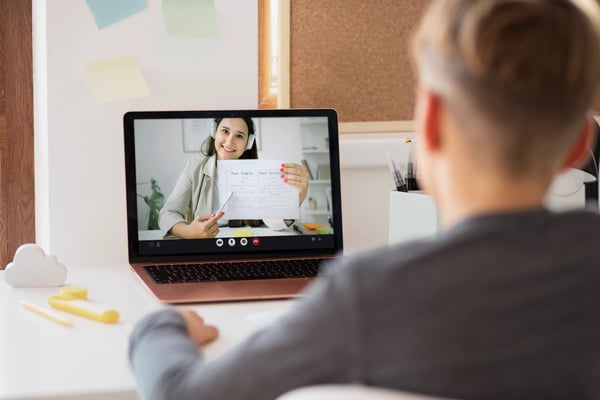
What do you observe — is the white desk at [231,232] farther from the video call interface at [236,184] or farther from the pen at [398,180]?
the pen at [398,180]

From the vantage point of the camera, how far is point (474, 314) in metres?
0.58

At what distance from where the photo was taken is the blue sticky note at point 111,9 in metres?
1.48

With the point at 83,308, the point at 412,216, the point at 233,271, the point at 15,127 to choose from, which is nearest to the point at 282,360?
the point at 83,308

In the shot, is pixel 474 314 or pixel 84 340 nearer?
pixel 474 314

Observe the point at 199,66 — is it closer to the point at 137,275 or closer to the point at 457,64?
the point at 137,275

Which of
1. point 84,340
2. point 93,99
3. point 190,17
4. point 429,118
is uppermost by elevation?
point 190,17

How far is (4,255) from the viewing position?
1.59 metres

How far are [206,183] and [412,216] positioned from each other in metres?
0.35

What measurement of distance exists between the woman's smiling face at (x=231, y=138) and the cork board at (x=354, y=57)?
0.18 metres

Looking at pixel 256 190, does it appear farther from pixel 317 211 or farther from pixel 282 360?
pixel 282 360

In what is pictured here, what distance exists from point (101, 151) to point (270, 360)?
3.12 feet

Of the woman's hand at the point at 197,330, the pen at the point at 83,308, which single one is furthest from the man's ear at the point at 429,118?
the pen at the point at 83,308

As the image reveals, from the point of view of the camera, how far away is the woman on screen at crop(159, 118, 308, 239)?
1.42 m

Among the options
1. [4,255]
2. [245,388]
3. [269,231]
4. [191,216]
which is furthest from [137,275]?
[245,388]
